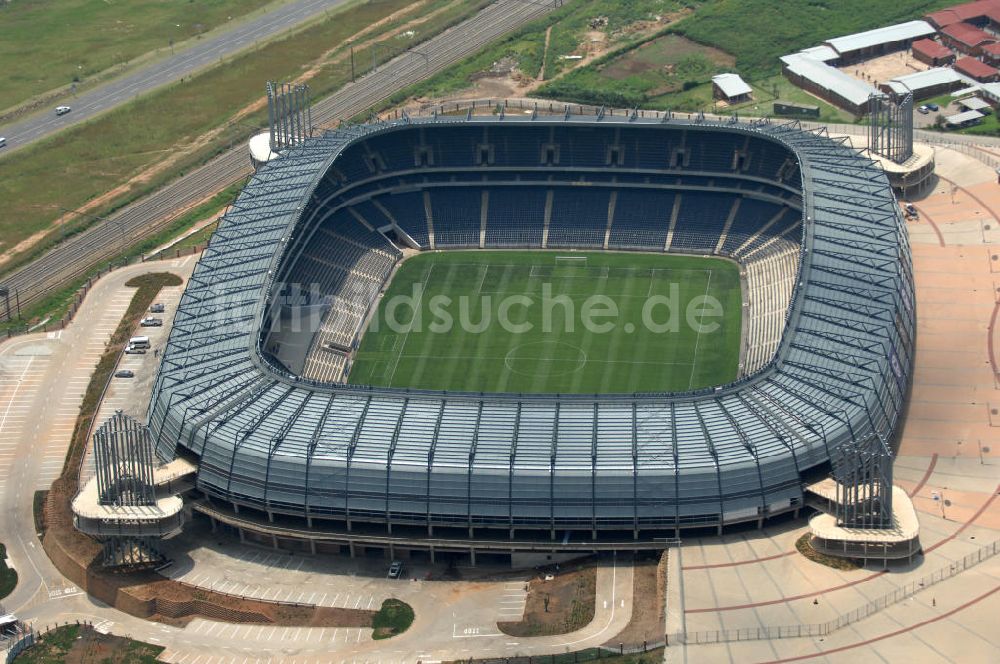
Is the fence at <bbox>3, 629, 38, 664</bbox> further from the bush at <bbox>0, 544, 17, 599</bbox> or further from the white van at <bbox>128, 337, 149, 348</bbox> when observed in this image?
the white van at <bbox>128, 337, 149, 348</bbox>

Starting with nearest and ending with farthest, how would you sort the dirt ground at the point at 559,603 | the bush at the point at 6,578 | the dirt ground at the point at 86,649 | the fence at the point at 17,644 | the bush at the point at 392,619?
the dirt ground at the point at 86,649, the dirt ground at the point at 559,603, the fence at the point at 17,644, the bush at the point at 392,619, the bush at the point at 6,578

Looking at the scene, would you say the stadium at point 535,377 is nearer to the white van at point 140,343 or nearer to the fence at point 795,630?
the white van at point 140,343

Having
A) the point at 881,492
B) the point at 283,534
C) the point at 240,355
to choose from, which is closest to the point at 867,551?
the point at 881,492

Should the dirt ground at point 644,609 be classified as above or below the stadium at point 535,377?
below

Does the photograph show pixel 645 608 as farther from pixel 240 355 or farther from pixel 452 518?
pixel 240 355

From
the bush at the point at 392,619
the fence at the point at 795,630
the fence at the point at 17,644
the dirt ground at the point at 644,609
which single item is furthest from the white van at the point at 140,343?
the fence at the point at 795,630

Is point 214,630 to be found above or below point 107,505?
below

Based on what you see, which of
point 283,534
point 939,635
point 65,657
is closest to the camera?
point 939,635

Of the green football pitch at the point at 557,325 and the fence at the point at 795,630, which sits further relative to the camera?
the green football pitch at the point at 557,325
